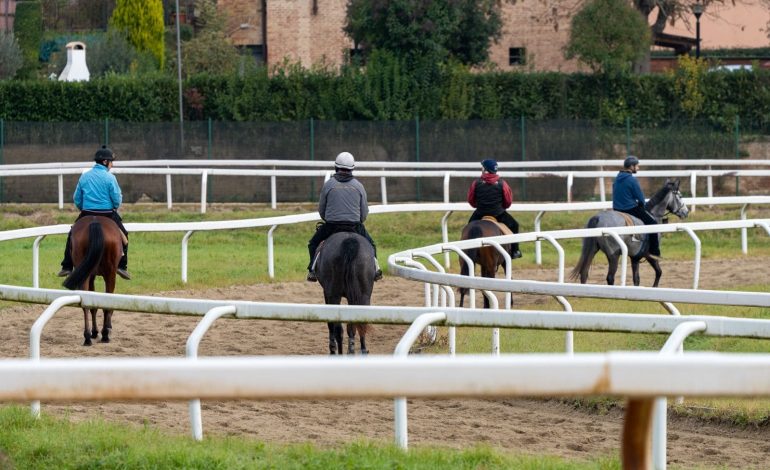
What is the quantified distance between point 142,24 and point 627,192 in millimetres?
31294

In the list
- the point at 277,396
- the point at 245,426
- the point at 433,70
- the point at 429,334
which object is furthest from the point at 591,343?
the point at 433,70

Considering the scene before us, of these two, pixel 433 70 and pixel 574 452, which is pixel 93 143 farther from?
pixel 574 452

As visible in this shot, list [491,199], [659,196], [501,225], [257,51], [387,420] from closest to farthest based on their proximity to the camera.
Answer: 1. [387,420]
2. [501,225]
3. [491,199]
4. [659,196]
5. [257,51]

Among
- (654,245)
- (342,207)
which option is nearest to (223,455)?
(342,207)

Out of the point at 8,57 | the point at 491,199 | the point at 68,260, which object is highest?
the point at 8,57

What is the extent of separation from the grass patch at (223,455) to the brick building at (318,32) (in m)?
39.4

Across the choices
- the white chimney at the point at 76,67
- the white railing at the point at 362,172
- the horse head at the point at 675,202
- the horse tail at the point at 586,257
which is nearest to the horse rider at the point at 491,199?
the horse tail at the point at 586,257

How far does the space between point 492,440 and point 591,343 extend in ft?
11.4

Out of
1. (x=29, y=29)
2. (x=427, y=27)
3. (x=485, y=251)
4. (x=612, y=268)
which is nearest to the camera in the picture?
(x=485, y=251)

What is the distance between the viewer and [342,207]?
1310cm

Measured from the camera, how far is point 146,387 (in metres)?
3.84

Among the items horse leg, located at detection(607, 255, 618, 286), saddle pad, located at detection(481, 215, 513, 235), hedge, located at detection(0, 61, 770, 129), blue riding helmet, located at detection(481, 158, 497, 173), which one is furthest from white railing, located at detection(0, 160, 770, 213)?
saddle pad, located at detection(481, 215, 513, 235)

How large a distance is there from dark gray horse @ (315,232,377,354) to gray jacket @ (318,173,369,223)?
0.29 m

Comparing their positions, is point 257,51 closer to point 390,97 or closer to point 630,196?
point 390,97
